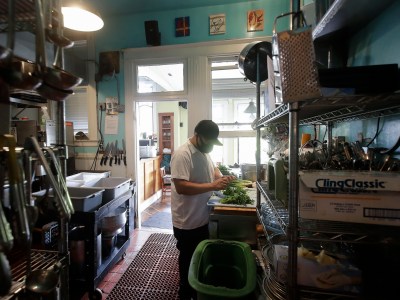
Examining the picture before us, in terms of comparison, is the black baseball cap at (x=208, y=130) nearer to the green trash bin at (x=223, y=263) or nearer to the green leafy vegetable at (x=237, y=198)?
the green leafy vegetable at (x=237, y=198)

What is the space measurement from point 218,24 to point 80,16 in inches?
70.0

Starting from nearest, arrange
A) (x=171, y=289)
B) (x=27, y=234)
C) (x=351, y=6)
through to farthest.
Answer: (x=27, y=234) → (x=351, y=6) → (x=171, y=289)

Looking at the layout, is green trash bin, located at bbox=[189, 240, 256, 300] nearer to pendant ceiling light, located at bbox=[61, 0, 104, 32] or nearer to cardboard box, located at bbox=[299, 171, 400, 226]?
cardboard box, located at bbox=[299, 171, 400, 226]

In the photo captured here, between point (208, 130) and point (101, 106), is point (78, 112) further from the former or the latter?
point (208, 130)

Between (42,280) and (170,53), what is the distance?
→ 3044 mm

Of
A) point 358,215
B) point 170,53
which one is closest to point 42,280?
point 358,215

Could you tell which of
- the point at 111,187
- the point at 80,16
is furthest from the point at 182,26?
the point at 111,187

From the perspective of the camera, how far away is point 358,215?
2.29 ft

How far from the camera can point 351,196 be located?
700 millimetres

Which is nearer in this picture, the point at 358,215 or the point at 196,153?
the point at 358,215

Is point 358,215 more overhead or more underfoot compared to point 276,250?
more overhead

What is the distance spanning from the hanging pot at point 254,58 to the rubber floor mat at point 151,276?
2.01 metres

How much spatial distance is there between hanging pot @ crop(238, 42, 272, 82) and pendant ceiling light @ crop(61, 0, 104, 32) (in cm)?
129

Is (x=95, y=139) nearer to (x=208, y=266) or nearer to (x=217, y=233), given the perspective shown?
(x=217, y=233)
